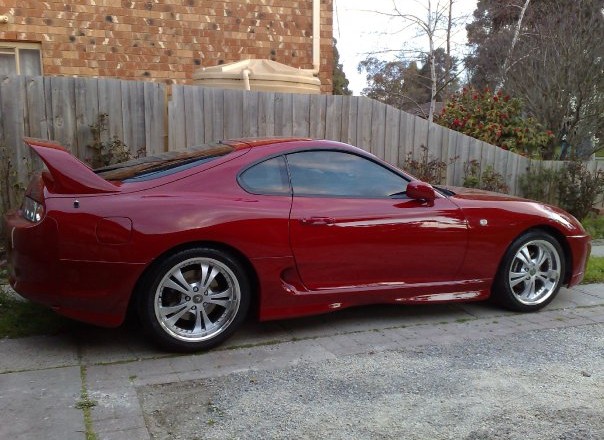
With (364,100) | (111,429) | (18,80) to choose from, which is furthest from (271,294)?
(364,100)

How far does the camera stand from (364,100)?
787 centimetres

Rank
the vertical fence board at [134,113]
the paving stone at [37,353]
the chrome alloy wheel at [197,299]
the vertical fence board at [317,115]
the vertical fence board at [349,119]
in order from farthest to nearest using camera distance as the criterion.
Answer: the vertical fence board at [349,119]
the vertical fence board at [317,115]
the vertical fence board at [134,113]
the chrome alloy wheel at [197,299]
the paving stone at [37,353]

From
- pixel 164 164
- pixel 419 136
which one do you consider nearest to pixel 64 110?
pixel 164 164

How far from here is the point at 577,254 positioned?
522 cm

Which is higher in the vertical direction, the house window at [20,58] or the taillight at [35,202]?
the house window at [20,58]

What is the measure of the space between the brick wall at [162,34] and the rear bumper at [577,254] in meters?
6.52

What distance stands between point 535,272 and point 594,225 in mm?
4808

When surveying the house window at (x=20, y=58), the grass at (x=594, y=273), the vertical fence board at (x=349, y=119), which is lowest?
the grass at (x=594, y=273)

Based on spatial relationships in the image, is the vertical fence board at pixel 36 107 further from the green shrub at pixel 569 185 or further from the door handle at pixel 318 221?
the green shrub at pixel 569 185

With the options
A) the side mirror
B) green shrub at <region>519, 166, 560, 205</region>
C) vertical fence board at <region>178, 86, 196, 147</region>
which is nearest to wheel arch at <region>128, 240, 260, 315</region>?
the side mirror

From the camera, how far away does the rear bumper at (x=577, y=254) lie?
5.19m

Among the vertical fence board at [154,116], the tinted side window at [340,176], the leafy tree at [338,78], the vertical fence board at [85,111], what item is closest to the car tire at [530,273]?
the tinted side window at [340,176]

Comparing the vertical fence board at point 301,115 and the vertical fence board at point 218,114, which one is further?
the vertical fence board at point 301,115

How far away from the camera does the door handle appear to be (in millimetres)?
4168
